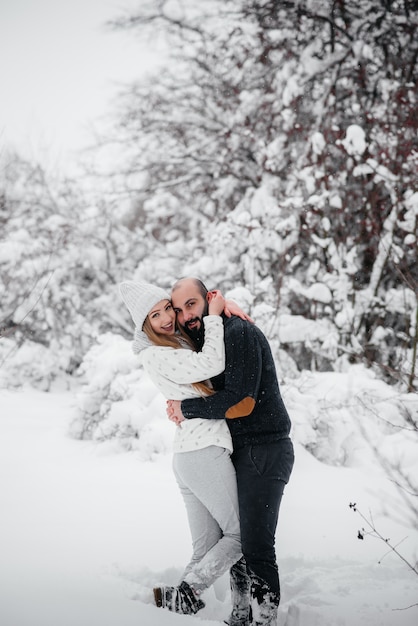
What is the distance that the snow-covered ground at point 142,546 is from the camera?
2076 millimetres

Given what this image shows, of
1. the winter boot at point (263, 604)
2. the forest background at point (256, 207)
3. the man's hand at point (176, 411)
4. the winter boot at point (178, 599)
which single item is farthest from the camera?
the forest background at point (256, 207)

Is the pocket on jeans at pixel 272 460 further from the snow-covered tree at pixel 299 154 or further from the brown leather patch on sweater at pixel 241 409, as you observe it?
the snow-covered tree at pixel 299 154

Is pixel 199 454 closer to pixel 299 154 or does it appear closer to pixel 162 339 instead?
pixel 162 339

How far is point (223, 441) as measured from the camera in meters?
2.07

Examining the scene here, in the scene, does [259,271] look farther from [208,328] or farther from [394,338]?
[208,328]

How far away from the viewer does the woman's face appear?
218cm

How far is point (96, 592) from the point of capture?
2.12 meters

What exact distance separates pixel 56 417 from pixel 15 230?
15.5ft

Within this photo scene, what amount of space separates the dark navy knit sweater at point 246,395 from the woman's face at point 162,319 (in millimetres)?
269

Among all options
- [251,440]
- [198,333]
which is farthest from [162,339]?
[251,440]

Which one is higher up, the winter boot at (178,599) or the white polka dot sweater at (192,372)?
the white polka dot sweater at (192,372)

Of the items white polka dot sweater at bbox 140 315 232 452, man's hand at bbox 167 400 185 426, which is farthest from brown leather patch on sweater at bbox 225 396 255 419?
man's hand at bbox 167 400 185 426

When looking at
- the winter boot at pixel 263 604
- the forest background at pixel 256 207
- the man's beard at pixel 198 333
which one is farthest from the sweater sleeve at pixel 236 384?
the forest background at pixel 256 207

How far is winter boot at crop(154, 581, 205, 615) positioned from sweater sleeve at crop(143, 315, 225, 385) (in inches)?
37.3
